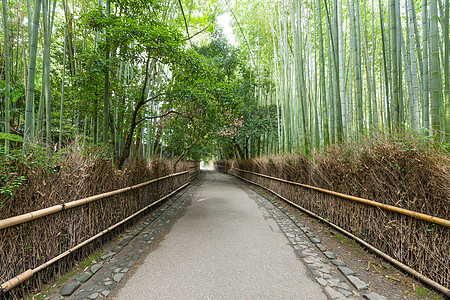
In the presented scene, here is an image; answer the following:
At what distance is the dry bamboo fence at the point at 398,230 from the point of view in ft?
5.21

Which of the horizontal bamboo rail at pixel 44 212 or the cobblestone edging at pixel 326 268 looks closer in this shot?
the horizontal bamboo rail at pixel 44 212

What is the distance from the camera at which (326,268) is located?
6.92ft

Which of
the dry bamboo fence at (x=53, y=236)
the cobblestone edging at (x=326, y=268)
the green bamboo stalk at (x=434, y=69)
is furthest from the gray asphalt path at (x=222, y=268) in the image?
the green bamboo stalk at (x=434, y=69)

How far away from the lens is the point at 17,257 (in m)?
1.52

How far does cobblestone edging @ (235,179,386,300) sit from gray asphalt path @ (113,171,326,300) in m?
0.09

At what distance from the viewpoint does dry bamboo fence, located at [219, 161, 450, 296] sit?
1588 mm

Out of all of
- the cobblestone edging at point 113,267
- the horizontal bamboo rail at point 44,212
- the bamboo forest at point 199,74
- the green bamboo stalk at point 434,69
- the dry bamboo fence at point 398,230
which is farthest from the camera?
the bamboo forest at point 199,74

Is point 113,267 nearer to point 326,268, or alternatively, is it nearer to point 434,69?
point 326,268

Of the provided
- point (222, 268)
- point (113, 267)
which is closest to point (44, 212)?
point (113, 267)

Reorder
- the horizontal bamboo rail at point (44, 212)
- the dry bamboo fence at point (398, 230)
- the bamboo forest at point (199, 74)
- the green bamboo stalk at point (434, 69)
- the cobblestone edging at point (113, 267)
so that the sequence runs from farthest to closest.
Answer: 1. the bamboo forest at point (199, 74)
2. the green bamboo stalk at point (434, 69)
3. the cobblestone edging at point (113, 267)
4. the dry bamboo fence at point (398, 230)
5. the horizontal bamboo rail at point (44, 212)

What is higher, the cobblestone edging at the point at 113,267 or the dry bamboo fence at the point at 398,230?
the dry bamboo fence at the point at 398,230

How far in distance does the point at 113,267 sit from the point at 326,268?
212 cm

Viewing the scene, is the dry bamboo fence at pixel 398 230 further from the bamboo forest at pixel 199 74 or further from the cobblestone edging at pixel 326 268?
the bamboo forest at pixel 199 74

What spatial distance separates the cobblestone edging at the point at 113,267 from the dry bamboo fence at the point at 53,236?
0.64 ft
